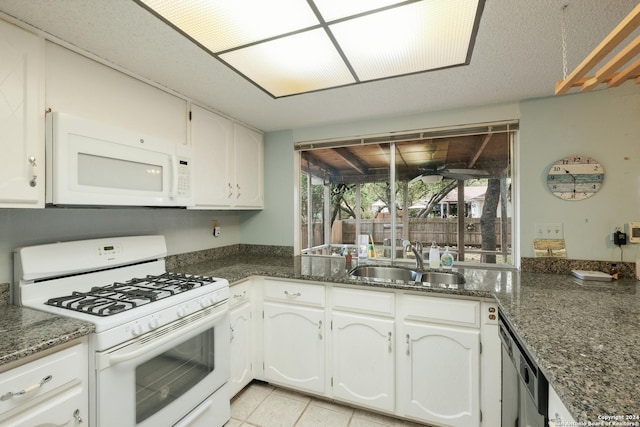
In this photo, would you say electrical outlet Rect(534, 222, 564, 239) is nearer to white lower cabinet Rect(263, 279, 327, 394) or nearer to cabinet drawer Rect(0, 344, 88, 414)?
white lower cabinet Rect(263, 279, 327, 394)

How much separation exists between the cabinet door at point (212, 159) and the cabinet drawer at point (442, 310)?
5.01 ft

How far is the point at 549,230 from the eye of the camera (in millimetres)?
1961

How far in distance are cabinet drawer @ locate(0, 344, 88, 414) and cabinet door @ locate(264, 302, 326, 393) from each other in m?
1.12

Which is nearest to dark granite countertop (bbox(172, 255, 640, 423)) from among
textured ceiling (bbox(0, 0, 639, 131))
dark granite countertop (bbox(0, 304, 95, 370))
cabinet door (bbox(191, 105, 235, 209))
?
cabinet door (bbox(191, 105, 235, 209))

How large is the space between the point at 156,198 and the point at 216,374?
42.4 inches

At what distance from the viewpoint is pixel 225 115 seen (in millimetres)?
2281

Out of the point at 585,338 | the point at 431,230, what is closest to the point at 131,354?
the point at 585,338

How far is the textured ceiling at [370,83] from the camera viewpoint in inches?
44.1

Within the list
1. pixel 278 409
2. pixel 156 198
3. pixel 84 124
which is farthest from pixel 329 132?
pixel 278 409

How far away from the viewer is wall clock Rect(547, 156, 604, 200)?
73.1 inches

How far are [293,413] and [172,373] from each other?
2.88ft

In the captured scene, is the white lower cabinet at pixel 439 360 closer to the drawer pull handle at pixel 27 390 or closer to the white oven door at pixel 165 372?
the white oven door at pixel 165 372

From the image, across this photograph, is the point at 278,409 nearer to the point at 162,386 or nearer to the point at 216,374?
the point at 216,374

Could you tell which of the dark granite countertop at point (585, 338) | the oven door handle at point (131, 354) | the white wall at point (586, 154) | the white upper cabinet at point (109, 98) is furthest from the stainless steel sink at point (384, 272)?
the white upper cabinet at point (109, 98)
